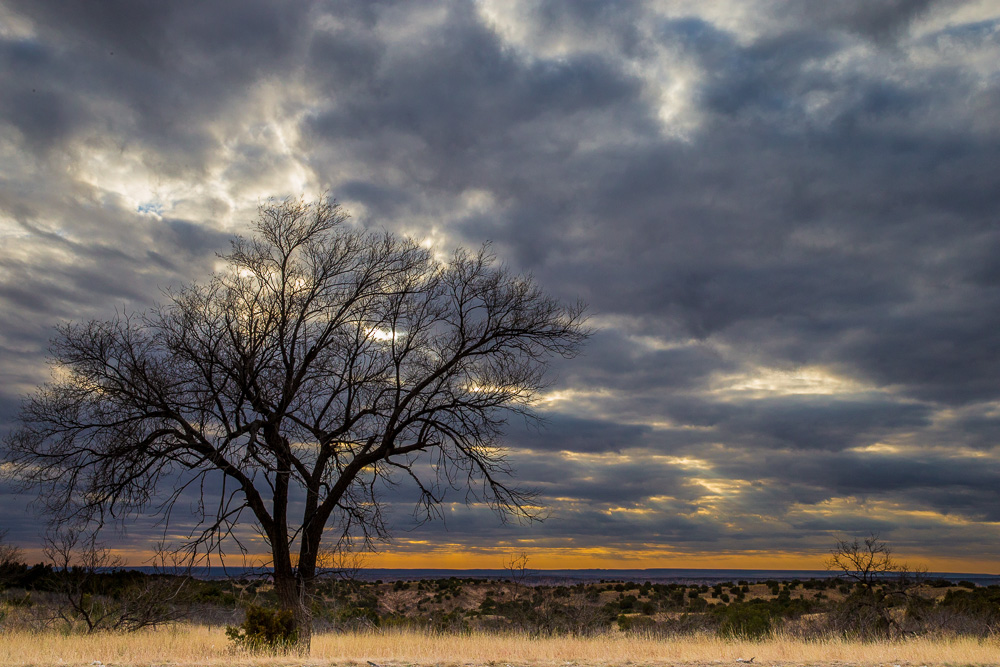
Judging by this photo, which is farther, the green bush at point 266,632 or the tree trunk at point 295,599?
the tree trunk at point 295,599

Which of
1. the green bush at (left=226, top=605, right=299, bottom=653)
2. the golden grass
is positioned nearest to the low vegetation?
the green bush at (left=226, top=605, right=299, bottom=653)

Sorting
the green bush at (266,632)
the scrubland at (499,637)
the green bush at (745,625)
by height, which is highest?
the green bush at (266,632)

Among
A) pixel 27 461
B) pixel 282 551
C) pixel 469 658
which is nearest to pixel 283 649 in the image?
pixel 282 551

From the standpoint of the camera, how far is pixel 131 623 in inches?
720

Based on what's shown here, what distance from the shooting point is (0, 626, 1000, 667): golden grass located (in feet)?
40.1

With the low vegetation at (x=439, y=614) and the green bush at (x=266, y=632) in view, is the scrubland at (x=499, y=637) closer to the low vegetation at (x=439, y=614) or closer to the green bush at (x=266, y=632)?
the low vegetation at (x=439, y=614)

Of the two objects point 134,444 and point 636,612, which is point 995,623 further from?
point 134,444

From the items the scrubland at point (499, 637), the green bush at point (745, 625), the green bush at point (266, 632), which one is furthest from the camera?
the green bush at point (745, 625)

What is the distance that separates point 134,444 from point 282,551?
12.1ft

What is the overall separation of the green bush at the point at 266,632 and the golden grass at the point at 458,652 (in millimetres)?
356

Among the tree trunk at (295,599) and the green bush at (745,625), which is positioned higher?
the tree trunk at (295,599)

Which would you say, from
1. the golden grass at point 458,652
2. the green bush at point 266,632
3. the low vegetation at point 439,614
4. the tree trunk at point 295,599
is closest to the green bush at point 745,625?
the low vegetation at point 439,614

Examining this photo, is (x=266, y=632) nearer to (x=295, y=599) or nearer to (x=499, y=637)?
(x=295, y=599)

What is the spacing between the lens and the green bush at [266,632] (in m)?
13.5
